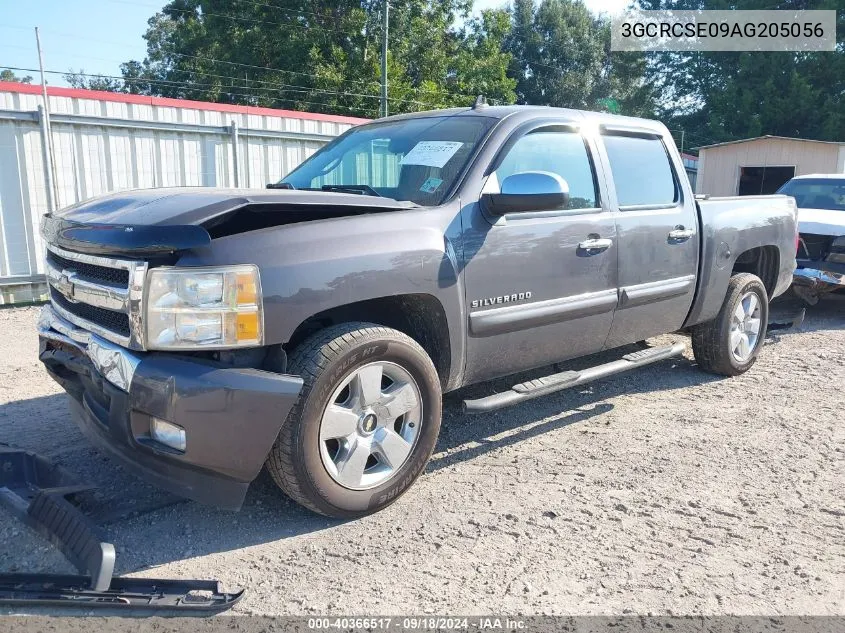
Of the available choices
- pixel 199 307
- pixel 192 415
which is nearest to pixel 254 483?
pixel 192 415

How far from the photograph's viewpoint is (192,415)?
256 cm

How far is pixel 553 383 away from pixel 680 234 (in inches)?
61.0

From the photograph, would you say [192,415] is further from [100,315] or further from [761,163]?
[761,163]

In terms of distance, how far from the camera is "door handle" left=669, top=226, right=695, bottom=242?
456 centimetres

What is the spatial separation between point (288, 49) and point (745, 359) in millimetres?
26392

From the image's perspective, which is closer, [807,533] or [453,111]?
[807,533]

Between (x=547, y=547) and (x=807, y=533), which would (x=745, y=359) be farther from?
(x=547, y=547)

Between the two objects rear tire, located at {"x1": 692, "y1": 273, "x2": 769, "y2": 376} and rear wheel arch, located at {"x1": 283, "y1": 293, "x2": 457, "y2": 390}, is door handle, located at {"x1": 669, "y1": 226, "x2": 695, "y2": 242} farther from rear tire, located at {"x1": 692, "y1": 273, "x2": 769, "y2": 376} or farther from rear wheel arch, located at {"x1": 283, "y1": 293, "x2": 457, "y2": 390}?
rear wheel arch, located at {"x1": 283, "y1": 293, "x2": 457, "y2": 390}

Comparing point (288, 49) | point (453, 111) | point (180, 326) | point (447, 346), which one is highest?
point (288, 49)

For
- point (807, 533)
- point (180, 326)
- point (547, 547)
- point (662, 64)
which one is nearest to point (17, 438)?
point (180, 326)

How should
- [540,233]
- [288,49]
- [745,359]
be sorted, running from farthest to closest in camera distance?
[288,49]
[745,359]
[540,233]

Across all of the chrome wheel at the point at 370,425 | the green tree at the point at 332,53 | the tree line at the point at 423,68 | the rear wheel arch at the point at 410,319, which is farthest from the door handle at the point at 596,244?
the green tree at the point at 332,53

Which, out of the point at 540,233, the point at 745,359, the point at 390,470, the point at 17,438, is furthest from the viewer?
the point at 745,359

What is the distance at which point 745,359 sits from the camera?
5590mm
